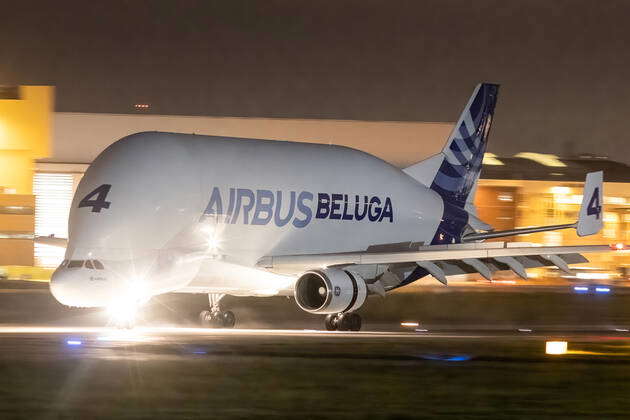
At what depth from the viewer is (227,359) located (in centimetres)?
2306

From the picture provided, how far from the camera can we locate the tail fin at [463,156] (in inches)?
1681

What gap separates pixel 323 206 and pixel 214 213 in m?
4.61

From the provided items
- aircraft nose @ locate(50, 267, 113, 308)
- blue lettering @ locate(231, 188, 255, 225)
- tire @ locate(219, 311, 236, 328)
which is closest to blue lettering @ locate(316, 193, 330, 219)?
blue lettering @ locate(231, 188, 255, 225)

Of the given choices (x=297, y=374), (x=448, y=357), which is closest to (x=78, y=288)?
(x=448, y=357)

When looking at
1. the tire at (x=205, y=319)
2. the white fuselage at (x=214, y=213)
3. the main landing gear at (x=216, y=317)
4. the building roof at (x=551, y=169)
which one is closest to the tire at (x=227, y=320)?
the main landing gear at (x=216, y=317)

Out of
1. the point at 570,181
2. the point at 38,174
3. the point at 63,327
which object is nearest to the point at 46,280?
the point at 38,174

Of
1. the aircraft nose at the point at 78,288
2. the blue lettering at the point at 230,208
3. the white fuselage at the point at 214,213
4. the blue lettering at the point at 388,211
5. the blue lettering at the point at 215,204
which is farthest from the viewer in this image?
the blue lettering at the point at 388,211

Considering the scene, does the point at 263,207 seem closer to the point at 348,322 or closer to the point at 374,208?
the point at 348,322

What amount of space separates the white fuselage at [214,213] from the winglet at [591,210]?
21.3 feet

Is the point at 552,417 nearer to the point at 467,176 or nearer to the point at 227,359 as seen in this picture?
the point at 227,359

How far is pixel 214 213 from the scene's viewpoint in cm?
3381

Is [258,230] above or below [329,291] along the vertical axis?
above

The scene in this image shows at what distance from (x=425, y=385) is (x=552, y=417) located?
3.35 metres

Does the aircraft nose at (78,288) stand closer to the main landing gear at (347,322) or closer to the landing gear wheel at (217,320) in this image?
the landing gear wheel at (217,320)
